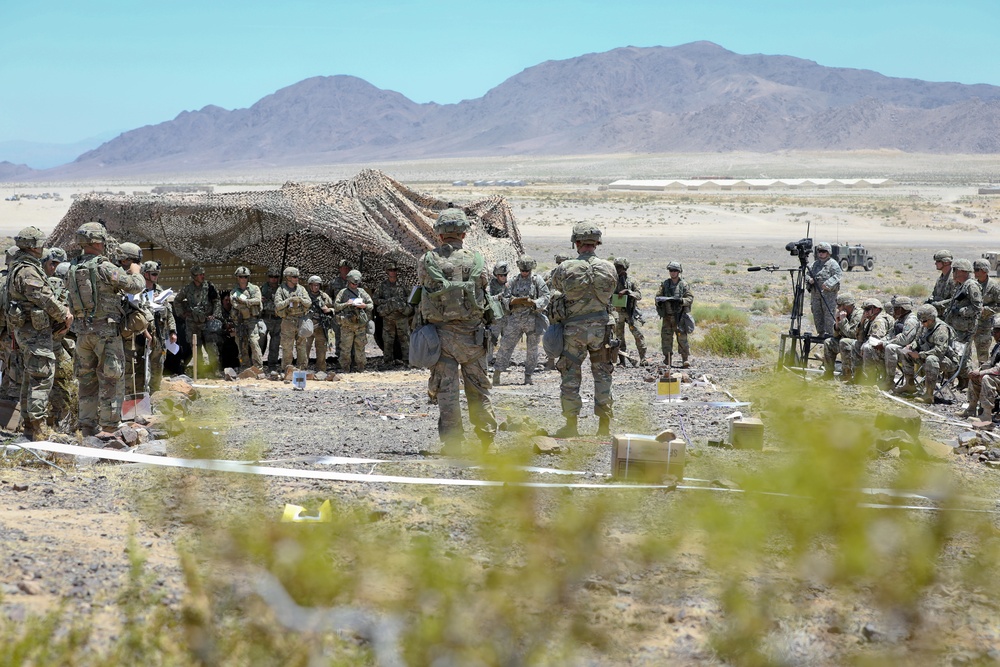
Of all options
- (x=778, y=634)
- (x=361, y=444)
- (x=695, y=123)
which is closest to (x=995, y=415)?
(x=361, y=444)

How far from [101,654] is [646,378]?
31.4ft

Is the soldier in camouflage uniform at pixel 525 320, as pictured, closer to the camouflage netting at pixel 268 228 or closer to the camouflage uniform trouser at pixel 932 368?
the camouflage netting at pixel 268 228

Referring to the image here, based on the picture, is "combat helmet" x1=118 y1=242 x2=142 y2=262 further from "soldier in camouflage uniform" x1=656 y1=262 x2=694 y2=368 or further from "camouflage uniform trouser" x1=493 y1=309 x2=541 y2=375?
"soldier in camouflage uniform" x1=656 y1=262 x2=694 y2=368

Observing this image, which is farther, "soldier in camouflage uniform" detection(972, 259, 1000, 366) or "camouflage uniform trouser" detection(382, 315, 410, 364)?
"camouflage uniform trouser" detection(382, 315, 410, 364)

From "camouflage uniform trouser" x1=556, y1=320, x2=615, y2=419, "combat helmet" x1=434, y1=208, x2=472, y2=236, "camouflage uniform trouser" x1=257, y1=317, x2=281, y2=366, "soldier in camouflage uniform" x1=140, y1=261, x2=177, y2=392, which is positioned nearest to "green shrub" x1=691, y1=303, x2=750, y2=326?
"camouflage uniform trouser" x1=257, y1=317, x2=281, y2=366

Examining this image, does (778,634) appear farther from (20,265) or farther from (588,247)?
(20,265)

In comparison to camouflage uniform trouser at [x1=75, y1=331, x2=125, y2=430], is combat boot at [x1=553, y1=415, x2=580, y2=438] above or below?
below

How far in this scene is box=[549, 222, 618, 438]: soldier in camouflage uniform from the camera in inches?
350

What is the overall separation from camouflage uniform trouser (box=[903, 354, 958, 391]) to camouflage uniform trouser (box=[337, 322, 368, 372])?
6598 millimetres

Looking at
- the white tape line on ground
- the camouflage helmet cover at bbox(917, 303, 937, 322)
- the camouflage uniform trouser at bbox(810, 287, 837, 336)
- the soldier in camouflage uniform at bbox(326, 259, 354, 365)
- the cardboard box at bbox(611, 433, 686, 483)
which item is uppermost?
the soldier in camouflage uniform at bbox(326, 259, 354, 365)

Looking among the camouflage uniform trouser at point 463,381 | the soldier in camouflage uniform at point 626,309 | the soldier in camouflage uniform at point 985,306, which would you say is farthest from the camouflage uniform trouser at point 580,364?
the soldier in camouflage uniform at point 985,306

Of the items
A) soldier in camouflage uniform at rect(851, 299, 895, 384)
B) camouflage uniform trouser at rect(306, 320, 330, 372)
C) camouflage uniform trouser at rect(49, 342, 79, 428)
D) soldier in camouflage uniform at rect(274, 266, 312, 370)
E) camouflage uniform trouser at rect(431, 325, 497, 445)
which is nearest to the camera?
camouflage uniform trouser at rect(431, 325, 497, 445)

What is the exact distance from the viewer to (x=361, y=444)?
29.0ft

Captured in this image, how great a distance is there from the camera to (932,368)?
11359 millimetres
